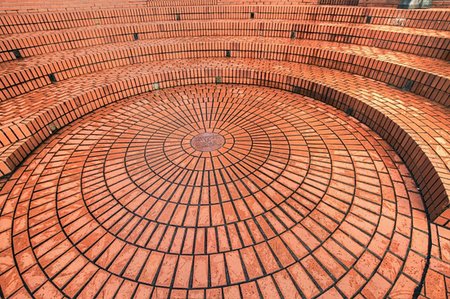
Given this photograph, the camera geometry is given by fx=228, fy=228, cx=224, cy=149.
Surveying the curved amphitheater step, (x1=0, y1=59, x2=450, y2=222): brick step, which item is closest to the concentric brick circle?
(x1=0, y1=59, x2=450, y2=222): brick step

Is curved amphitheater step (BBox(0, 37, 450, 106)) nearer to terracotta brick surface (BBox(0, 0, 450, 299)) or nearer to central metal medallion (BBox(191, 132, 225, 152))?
terracotta brick surface (BBox(0, 0, 450, 299))

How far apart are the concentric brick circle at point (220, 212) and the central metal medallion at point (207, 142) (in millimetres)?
17

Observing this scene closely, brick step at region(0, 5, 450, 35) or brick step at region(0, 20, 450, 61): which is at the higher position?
brick step at region(0, 5, 450, 35)

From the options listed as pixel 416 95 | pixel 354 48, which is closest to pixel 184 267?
pixel 416 95

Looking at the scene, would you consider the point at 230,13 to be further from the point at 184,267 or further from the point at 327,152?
the point at 184,267

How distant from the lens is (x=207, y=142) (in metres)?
3.60

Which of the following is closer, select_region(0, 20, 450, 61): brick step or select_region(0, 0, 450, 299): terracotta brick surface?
select_region(0, 0, 450, 299): terracotta brick surface

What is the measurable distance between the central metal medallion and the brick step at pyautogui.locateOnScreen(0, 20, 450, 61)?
13.9 feet

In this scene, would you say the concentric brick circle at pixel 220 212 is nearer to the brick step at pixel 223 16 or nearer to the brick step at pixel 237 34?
the brick step at pixel 237 34

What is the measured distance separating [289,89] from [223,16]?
3808mm

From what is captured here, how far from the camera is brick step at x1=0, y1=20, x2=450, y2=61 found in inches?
185

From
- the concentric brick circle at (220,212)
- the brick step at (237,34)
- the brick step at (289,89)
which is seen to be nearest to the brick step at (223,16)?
the brick step at (237,34)

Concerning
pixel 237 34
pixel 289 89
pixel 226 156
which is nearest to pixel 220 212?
pixel 226 156

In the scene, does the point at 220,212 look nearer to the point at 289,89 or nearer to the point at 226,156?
the point at 226,156
